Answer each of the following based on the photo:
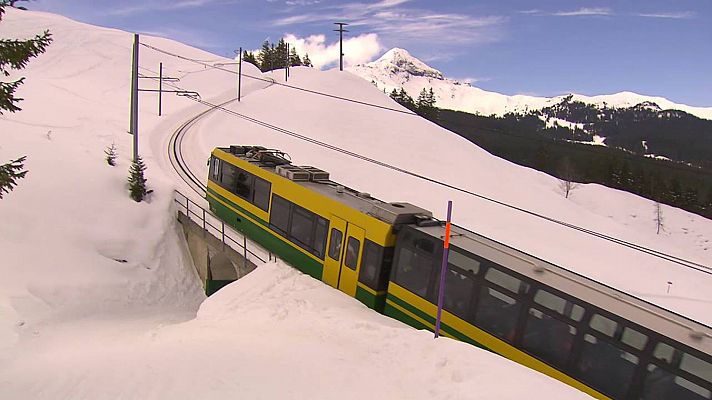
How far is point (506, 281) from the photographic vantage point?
10016mm

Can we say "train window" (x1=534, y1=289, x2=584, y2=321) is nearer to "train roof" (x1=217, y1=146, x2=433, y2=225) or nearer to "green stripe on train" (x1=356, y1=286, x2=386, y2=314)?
"train roof" (x1=217, y1=146, x2=433, y2=225)

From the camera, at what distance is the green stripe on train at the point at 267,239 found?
14625 millimetres

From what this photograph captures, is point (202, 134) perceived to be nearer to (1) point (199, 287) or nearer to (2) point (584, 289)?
(1) point (199, 287)

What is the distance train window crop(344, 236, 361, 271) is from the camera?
13.1 metres

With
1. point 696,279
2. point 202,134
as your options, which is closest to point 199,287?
point 202,134

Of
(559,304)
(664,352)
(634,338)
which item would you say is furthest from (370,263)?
(664,352)

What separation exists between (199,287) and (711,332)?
51.0ft

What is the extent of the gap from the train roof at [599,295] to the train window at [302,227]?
12.8 ft

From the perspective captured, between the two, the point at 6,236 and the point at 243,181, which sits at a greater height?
the point at 243,181

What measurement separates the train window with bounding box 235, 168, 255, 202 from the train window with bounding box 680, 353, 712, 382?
→ 526 inches

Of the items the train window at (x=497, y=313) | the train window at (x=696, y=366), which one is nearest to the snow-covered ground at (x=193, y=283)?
the train window at (x=497, y=313)

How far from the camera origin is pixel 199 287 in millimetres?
18734

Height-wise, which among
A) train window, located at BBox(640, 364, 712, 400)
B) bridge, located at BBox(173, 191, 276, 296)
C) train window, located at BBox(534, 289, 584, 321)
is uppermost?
train window, located at BBox(534, 289, 584, 321)

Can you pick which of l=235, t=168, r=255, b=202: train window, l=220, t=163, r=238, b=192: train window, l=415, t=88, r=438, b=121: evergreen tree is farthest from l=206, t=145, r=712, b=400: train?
l=415, t=88, r=438, b=121: evergreen tree
